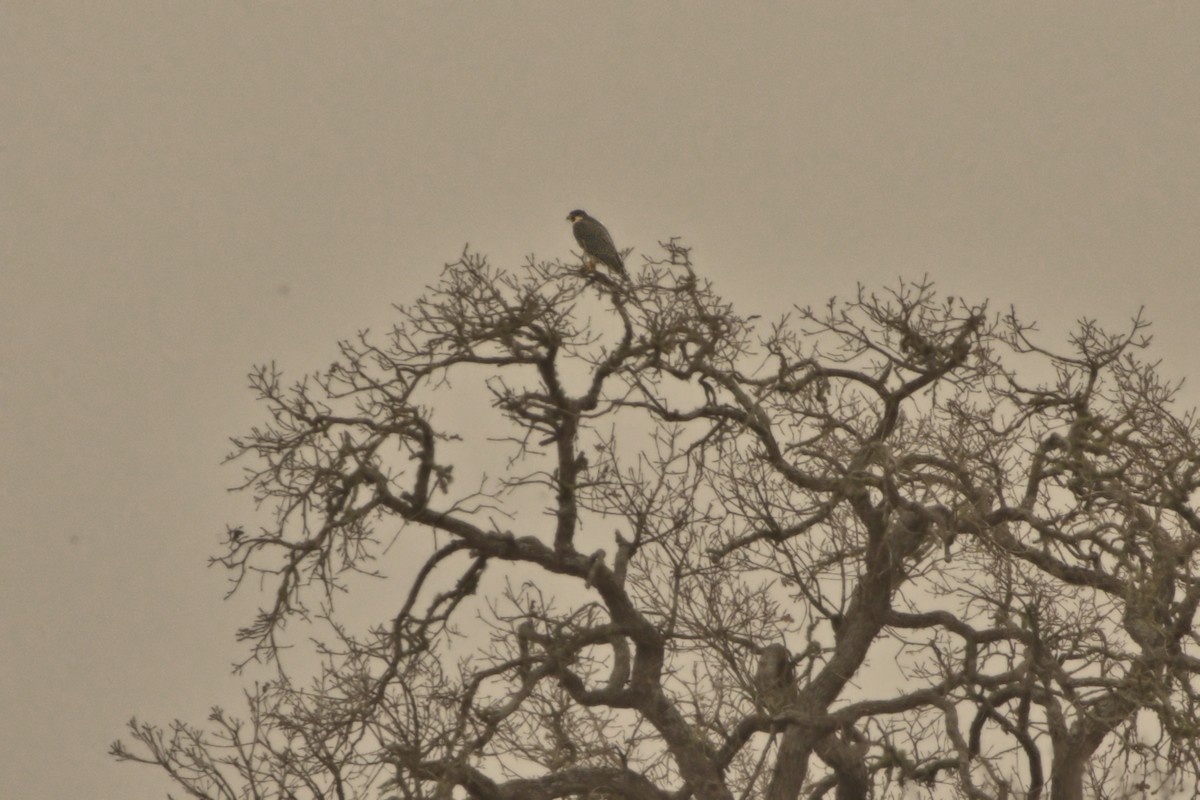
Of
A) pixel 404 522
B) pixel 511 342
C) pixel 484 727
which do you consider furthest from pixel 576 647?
pixel 511 342

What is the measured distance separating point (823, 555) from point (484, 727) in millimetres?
3263

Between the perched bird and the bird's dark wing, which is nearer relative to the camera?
the perched bird

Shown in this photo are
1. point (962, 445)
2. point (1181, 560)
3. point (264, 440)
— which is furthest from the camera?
point (962, 445)

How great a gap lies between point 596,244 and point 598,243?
38 mm

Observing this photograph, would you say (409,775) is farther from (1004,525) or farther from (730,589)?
(1004,525)

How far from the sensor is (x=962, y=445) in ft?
40.3

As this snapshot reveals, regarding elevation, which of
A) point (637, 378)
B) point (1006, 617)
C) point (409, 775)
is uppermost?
point (637, 378)

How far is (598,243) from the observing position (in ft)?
43.9

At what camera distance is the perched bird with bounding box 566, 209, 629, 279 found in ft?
41.4

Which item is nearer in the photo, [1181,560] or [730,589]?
[1181,560]

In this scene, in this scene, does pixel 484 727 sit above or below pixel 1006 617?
below

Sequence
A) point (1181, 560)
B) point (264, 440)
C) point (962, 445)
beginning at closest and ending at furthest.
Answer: point (1181, 560) < point (264, 440) < point (962, 445)

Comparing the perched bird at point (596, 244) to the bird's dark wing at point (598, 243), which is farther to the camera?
the bird's dark wing at point (598, 243)

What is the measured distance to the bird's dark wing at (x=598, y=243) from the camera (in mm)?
12766
